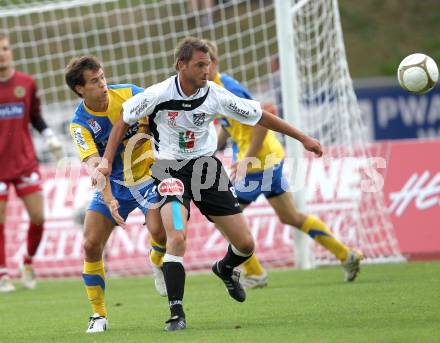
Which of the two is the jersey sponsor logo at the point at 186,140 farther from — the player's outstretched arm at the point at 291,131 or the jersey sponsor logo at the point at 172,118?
the player's outstretched arm at the point at 291,131

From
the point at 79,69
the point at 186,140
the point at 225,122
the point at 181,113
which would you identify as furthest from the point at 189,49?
the point at 225,122

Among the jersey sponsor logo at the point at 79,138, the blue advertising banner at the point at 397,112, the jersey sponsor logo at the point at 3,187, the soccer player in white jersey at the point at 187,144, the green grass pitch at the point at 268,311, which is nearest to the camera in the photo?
the green grass pitch at the point at 268,311

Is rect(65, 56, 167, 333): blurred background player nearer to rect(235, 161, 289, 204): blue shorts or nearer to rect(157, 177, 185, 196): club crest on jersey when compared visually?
rect(157, 177, 185, 196): club crest on jersey

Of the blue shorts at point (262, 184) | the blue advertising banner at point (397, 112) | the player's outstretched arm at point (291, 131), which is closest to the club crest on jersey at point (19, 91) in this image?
the blue shorts at point (262, 184)

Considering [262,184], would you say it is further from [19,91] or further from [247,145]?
[19,91]

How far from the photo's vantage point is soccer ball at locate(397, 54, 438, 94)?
22.9 feet

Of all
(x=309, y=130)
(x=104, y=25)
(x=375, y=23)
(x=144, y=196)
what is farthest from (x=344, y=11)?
(x=144, y=196)

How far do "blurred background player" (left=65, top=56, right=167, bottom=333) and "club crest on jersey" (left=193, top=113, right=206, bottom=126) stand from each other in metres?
0.42

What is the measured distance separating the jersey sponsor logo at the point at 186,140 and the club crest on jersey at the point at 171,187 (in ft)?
0.92

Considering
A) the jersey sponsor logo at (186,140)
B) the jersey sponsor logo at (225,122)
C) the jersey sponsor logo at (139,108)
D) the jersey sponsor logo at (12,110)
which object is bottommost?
the jersey sponsor logo at (225,122)

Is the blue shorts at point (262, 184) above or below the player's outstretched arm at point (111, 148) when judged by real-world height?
below

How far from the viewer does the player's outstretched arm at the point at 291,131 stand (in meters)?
6.39

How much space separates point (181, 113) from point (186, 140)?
20 cm

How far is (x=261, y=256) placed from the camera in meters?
11.3
